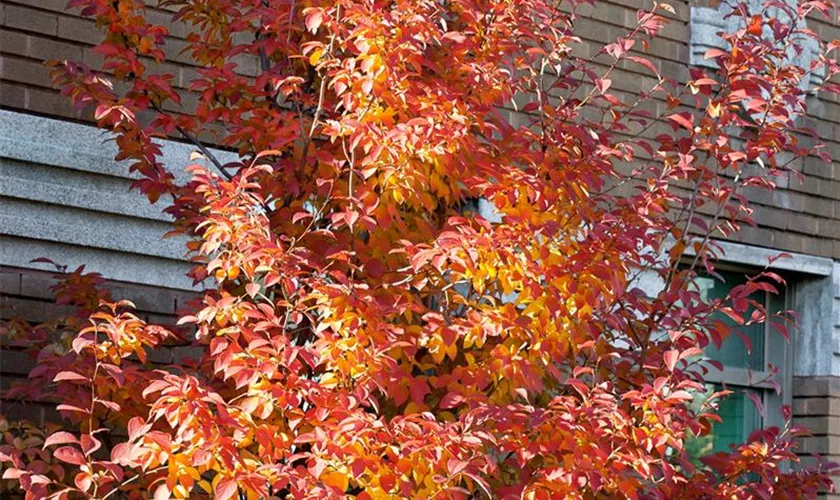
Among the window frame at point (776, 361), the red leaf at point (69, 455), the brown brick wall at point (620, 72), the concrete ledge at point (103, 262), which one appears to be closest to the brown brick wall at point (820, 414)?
the window frame at point (776, 361)

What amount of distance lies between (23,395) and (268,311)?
1781 mm

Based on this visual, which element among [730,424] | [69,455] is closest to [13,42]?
[69,455]

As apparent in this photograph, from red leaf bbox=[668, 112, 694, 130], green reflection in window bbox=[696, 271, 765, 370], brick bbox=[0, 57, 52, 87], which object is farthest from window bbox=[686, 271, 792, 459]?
brick bbox=[0, 57, 52, 87]

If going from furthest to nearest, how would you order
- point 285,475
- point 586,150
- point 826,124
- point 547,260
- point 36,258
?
point 826,124
point 36,258
point 586,150
point 547,260
point 285,475

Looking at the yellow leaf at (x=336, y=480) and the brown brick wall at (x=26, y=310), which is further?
the brown brick wall at (x=26, y=310)

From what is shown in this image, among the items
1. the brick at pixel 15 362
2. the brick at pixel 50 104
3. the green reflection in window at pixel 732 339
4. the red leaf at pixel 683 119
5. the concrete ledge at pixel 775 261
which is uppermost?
the brick at pixel 50 104

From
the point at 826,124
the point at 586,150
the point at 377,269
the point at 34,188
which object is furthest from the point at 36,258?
the point at 826,124

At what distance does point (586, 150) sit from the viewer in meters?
5.12

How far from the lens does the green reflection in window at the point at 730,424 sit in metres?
8.99

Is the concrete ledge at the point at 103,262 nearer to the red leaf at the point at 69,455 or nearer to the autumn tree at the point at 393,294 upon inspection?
the autumn tree at the point at 393,294

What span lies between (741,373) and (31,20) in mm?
5068

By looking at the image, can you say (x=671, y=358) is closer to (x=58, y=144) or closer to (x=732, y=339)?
(x=58, y=144)

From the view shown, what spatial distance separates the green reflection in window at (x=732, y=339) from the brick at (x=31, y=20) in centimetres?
446

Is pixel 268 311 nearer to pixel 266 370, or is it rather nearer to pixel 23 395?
pixel 266 370
